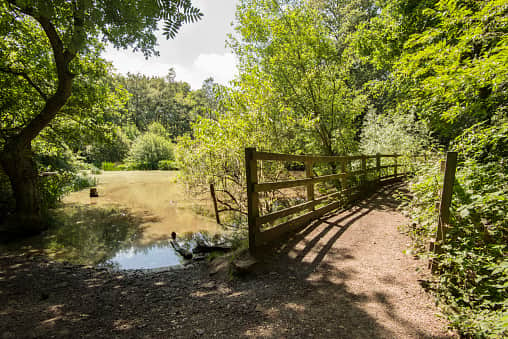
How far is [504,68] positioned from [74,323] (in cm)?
668

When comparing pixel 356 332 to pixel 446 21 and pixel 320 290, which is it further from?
pixel 446 21

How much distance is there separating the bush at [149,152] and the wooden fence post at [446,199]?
1534 inches

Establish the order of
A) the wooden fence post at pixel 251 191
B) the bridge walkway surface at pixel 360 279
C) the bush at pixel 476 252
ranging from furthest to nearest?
1. the wooden fence post at pixel 251 191
2. the bridge walkway surface at pixel 360 279
3. the bush at pixel 476 252

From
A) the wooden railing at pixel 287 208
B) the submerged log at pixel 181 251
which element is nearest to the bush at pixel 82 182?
the submerged log at pixel 181 251

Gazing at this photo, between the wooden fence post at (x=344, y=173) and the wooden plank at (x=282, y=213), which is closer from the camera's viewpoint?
the wooden plank at (x=282, y=213)

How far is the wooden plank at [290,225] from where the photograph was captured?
3.93m

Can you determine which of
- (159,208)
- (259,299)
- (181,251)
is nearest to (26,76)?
(181,251)

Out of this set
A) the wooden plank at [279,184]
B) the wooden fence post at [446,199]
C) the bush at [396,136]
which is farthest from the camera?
the bush at [396,136]

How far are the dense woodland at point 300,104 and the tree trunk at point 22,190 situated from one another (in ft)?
0.11

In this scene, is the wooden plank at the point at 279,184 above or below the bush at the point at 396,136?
below

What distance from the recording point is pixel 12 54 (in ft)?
21.2

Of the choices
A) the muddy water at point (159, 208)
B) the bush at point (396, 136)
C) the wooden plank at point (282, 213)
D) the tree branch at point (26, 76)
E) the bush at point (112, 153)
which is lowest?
the muddy water at point (159, 208)

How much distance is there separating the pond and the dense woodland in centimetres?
116

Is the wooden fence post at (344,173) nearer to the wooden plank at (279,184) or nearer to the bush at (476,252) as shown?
the wooden plank at (279,184)
